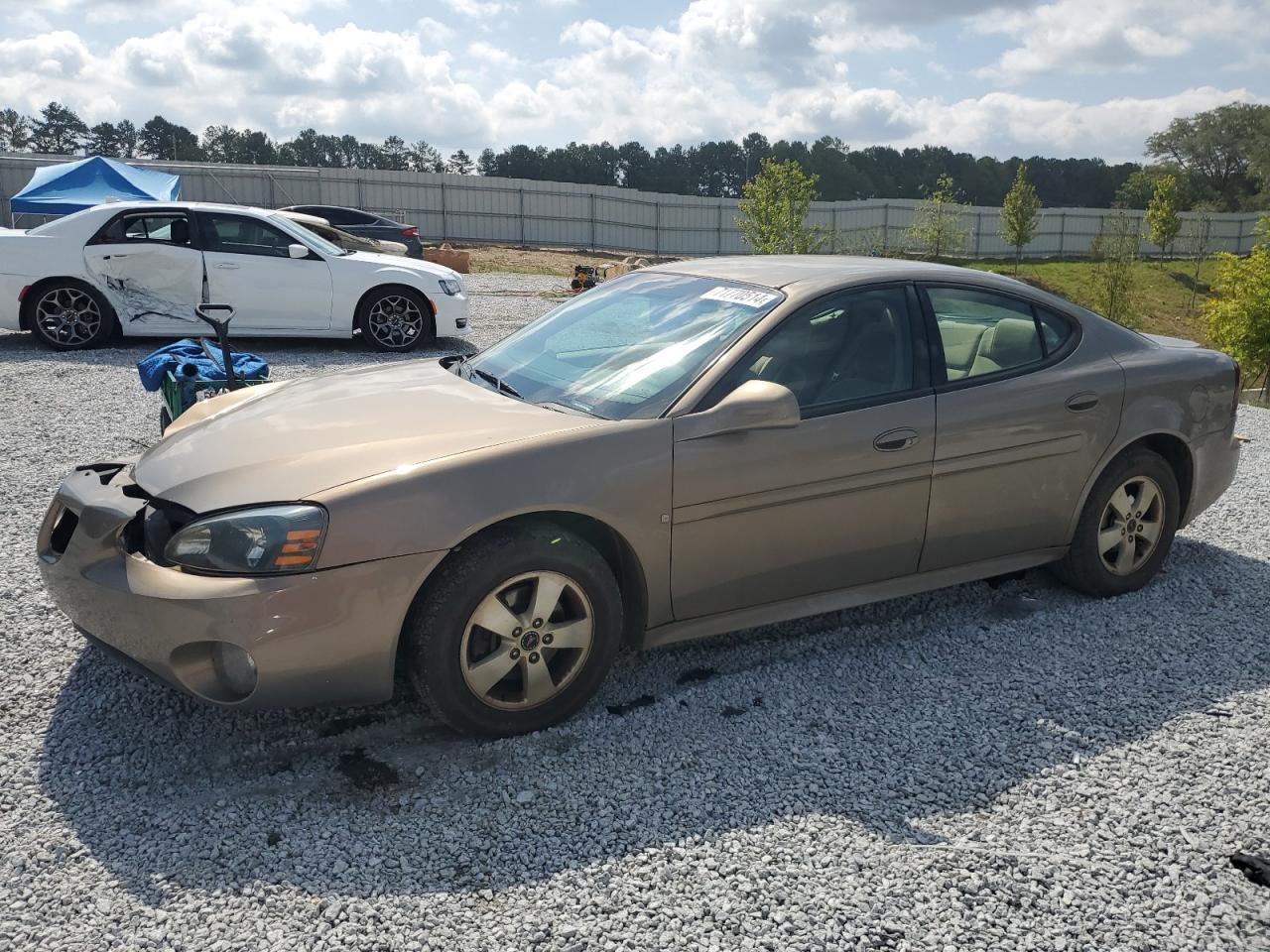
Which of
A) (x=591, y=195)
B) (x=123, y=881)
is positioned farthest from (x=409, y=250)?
(x=123, y=881)

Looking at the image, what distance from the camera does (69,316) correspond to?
10562 mm

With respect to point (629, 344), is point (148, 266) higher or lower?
higher

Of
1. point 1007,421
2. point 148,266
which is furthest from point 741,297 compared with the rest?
point 148,266

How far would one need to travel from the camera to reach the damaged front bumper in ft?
9.56

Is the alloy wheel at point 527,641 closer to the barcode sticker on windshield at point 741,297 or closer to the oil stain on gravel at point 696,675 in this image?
the oil stain on gravel at point 696,675

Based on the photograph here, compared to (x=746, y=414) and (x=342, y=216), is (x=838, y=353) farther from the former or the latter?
(x=342, y=216)

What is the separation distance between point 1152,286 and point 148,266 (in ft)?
161

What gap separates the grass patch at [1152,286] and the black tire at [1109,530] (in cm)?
3720

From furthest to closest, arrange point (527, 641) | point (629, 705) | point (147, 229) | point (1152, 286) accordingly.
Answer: point (1152, 286) → point (147, 229) → point (629, 705) → point (527, 641)

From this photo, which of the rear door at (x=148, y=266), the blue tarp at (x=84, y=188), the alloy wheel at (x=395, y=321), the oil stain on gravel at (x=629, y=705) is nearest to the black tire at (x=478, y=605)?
the oil stain on gravel at (x=629, y=705)

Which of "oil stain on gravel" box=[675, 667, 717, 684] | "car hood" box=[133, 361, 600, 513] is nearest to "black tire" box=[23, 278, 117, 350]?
"car hood" box=[133, 361, 600, 513]

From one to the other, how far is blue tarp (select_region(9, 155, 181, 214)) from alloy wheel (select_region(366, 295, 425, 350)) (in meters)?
10.7

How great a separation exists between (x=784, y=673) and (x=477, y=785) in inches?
52.9

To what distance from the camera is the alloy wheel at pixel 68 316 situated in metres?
10.4
